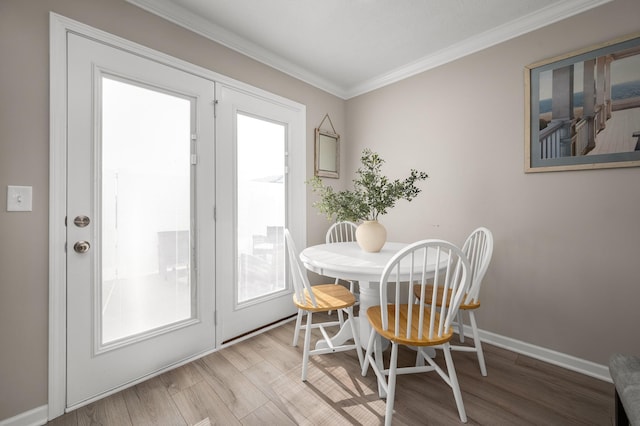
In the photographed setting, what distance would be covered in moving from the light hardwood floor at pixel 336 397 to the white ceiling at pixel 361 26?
2.47 meters

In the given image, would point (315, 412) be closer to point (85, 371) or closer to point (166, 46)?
point (85, 371)

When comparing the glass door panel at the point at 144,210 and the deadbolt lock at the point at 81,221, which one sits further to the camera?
the glass door panel at the point at 144,210

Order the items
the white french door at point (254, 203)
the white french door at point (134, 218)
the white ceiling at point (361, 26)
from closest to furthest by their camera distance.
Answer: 1. the white french door at point (134, 218)
2. the white ceiling at point (361, 26)
3. the white french door at point (254, 203)

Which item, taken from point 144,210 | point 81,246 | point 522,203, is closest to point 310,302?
point 144,210

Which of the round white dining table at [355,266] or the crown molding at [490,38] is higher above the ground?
the crown molding at [490,38]

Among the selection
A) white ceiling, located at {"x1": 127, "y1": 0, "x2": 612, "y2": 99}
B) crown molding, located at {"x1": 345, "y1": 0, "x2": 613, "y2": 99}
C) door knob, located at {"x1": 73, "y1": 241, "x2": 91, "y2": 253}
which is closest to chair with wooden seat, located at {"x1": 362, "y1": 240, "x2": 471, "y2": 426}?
door knob, located at {"x1": 73, "y1": 241, "x2": 91, "y2": 253}

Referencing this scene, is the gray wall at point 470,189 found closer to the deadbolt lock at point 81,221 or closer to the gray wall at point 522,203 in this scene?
the gray wall at point 522,203

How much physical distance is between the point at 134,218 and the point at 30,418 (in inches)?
44.4

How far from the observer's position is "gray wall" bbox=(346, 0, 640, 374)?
1738mm

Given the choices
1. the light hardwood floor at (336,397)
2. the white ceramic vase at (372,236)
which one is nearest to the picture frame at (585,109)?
the white ceramic vase at (372,236)

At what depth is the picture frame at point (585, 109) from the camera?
168 centimetres

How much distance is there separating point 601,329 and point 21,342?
342 centimetres

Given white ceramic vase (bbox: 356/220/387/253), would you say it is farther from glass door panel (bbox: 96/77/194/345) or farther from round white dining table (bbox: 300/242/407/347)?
glass door panel (bbox: 96/77/194/345)

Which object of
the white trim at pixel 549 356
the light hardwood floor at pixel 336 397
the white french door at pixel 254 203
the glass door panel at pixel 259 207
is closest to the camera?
the light hardwood floor at pixel 336 397
